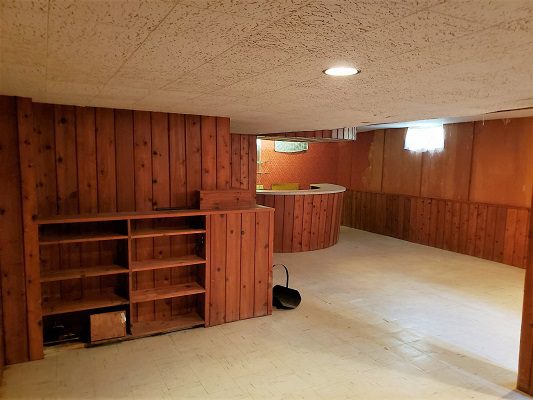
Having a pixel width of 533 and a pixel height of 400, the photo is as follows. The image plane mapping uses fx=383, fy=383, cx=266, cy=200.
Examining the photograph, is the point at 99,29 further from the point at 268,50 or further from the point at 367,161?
the point at 367,161

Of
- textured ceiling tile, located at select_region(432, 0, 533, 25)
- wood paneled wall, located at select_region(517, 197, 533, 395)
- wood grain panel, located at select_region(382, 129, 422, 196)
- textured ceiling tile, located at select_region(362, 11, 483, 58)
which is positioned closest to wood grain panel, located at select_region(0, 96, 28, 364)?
textured ceiling tile, located at select_region(362, 11, 483, 58)

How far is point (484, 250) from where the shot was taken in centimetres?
612

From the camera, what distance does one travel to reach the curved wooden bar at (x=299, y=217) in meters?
6.18

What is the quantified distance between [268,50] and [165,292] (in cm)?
250

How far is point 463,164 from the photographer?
645cm

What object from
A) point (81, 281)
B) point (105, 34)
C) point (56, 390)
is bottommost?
point (56, 390)

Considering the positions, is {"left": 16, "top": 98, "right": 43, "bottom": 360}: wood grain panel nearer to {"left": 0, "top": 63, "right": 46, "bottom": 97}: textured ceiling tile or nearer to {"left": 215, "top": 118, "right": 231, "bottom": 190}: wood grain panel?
{"left": 0, "top": 63, "right": 46, "bottom": 97}: textured ceiling tile

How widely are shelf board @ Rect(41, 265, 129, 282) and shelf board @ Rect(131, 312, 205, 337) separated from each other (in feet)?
1.75

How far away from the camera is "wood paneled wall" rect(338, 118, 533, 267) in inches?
224

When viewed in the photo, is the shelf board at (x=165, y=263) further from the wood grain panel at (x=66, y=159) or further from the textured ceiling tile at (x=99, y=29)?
the textured ceiling tile at (x=99, y=29)

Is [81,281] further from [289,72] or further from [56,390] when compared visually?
[289,72]

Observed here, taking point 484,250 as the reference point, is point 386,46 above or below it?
above

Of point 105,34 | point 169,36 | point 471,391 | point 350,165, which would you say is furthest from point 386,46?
point 350,165

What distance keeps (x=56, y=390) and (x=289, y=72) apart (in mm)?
2418
